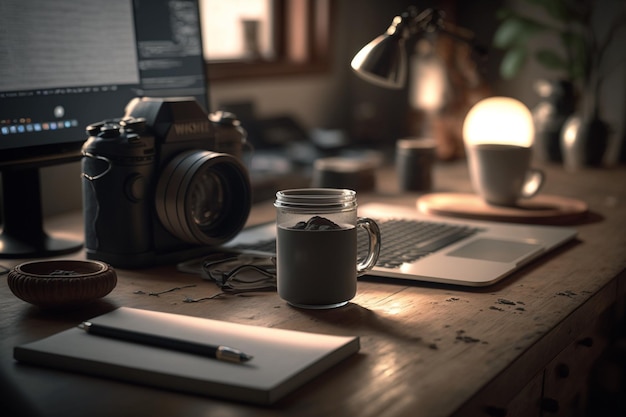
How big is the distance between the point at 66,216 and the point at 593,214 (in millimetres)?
1034

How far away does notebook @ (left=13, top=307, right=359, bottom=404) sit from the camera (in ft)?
2.45

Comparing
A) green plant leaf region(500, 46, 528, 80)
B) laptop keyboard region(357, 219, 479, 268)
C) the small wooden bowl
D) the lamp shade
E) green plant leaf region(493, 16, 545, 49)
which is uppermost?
green plant leaf region(493, 16, 545, 49)

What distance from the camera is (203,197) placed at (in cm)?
126

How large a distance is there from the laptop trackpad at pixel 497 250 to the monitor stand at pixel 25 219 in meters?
0.61

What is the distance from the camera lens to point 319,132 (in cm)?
242

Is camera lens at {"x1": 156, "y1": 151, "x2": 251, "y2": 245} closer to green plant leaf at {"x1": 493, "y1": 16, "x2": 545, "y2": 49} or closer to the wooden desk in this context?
the wooden desk

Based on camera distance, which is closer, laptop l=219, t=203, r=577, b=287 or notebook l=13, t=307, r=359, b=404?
notebook l=13, t=307, r=359, b=404

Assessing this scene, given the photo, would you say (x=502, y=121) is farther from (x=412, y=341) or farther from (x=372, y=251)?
(x=412, y=341)

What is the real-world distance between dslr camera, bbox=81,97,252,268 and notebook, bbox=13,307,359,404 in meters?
0.29

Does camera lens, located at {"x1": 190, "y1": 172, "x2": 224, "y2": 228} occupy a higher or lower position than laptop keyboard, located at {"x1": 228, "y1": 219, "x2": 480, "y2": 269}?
higher

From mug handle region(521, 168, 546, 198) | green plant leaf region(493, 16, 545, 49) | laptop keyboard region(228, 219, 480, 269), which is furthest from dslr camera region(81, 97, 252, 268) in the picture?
green plant leaf region(493, 16, 545, 49)

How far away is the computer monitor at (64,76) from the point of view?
1.23 meters

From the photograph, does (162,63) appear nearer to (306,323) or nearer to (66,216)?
(66,216)

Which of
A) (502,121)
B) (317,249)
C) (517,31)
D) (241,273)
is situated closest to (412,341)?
(317,249)
